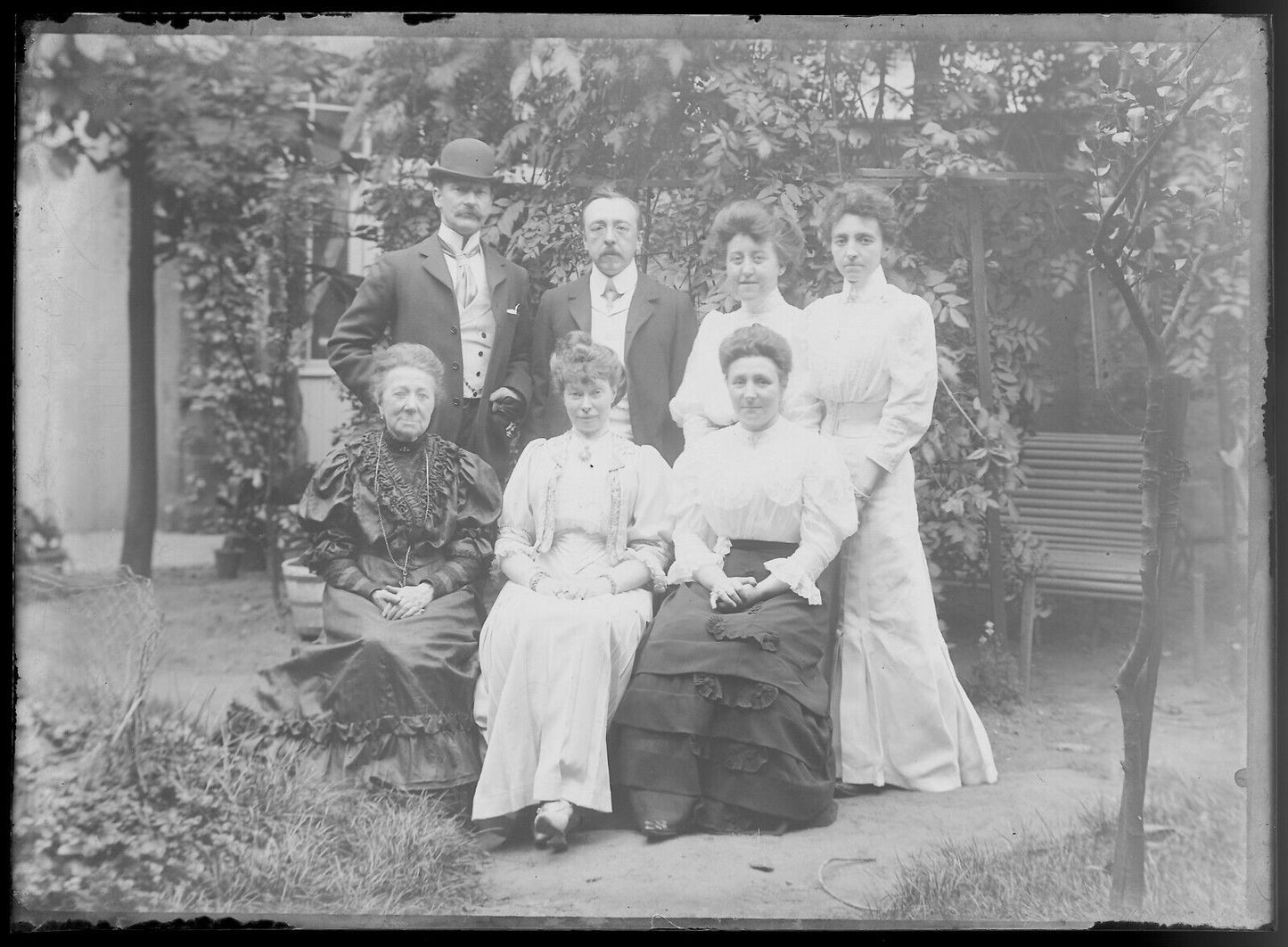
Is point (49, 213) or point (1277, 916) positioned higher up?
point (49, 213)

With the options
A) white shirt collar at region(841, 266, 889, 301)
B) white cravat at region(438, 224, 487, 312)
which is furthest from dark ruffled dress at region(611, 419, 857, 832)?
white cravat at region(438, 224, 487, 312)

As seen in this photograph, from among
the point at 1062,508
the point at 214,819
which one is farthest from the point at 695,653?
the point at 214,819

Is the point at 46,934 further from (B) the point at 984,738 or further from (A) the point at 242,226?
(B) the point at 984,738

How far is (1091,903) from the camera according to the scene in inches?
126

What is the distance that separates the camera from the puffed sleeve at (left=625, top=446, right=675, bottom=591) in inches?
129

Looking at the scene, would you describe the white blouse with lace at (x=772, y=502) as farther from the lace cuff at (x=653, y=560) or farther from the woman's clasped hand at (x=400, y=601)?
the woman's clasped hand at (x=400, y=601)

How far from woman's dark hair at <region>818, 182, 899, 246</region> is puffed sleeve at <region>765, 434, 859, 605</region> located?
697 millimetres

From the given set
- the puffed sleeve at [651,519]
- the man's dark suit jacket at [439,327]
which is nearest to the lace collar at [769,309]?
the puffed sleeve at [651,519]

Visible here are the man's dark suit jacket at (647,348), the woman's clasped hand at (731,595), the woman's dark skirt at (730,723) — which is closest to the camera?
the woman's dark skirt at (730,723)

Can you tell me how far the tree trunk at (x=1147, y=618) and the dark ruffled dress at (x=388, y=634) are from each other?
1.98 m

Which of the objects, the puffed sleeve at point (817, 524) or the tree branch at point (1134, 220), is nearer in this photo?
the puffed sleeve at point (817, 524)

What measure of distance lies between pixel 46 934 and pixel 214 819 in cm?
65

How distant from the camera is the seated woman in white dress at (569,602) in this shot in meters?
3.11

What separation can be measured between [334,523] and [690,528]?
1116mm
